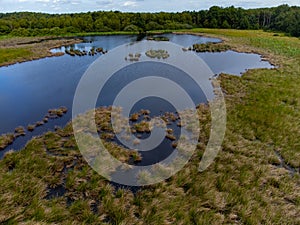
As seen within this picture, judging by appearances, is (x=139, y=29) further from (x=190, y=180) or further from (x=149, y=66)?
(x=190, y=180)

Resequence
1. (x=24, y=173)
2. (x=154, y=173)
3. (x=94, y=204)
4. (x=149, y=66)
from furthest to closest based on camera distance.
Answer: (x=149, y=66)
(x=154, y=173)
(x=24, y=173)
(x=94, y=204)

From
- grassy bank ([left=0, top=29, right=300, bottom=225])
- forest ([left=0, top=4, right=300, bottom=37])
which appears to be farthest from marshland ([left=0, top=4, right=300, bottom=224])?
forest ([left=0, top=4, right=300, bottom=37])

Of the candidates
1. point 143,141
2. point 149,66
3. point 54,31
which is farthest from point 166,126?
point 54,31

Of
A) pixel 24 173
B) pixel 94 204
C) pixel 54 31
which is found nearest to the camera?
pixel 94 204

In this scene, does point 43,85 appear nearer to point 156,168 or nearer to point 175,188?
point 156,168

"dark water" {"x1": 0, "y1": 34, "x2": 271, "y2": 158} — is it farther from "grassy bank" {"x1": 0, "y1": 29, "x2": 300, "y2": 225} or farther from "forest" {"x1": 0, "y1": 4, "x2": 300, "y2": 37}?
"forest" {"x1": 0, "y1": 4, "x2": 300, "y2": 37}

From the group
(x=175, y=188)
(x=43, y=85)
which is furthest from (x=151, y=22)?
(x=175, y=188)
